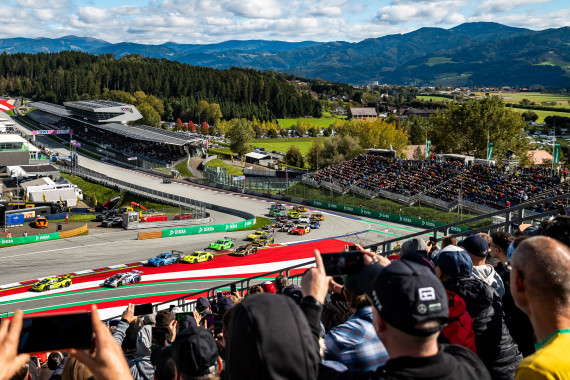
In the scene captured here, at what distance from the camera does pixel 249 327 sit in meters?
2.30

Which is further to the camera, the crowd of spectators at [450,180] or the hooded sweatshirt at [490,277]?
the crowd of spectators at [450,180]

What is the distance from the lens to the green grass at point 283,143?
110688 millimetres

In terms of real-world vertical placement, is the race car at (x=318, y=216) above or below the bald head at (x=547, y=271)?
below

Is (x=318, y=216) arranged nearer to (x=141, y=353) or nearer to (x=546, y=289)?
(x=141, y=353)

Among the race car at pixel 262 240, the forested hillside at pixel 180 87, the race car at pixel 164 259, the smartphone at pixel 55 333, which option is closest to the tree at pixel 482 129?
the race car at pixel 262 240

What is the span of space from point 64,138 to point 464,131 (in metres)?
83.5

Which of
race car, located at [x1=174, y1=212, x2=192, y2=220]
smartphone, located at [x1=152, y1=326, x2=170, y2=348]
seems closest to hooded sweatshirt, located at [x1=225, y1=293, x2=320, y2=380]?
smartphone, located at [x1=152, y1=326, x2=170, y2=348]

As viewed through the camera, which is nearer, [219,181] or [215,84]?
[219,181]

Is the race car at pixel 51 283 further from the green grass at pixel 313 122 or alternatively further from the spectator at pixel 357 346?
the green grass at pixel 313 122

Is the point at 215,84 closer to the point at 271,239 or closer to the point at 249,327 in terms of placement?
the point at 271,239

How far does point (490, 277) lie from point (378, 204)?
4313cm

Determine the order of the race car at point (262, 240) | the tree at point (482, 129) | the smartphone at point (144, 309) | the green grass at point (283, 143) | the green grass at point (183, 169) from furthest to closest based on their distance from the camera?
the green grass at point (283, 143)
the green grass at point (183, 169)
the tree at point (482, 129)
the race car at point (262, 240)
the smartphone at point (144, 309)

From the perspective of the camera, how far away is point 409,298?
8.25 ft

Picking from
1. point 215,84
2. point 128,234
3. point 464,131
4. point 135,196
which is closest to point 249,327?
point 128,234
